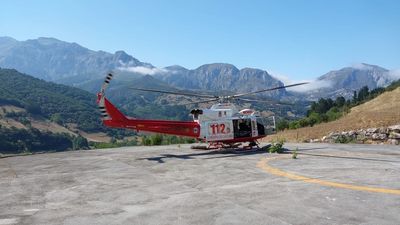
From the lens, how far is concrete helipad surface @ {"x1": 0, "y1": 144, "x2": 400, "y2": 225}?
9.38 meters

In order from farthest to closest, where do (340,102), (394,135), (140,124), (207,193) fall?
(340,102), (394,135), (140,124), (207,193)

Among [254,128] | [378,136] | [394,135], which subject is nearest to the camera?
[254,128]

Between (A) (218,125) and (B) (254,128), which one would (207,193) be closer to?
(A) (218,125)

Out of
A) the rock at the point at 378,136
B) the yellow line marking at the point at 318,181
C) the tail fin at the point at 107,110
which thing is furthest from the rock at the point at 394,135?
the tail fin at the point at 107,110

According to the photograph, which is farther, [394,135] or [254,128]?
[394,135]

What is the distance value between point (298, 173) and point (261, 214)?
6.96 metres

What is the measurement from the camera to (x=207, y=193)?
40.2 feet

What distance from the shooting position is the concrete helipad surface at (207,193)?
9383 millimetres

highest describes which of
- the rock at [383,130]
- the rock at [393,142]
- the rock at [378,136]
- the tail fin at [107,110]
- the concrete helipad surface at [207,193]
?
the tail fin at [107,110]

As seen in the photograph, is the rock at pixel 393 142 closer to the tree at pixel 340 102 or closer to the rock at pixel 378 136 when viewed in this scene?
the rock at pixel 378 136

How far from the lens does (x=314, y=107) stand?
110 metres

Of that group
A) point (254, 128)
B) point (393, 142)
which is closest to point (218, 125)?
point (254, 128)

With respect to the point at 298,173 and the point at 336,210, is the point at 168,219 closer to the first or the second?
the point at 336,210

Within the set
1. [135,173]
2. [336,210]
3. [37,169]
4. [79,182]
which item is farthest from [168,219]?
[37,169]
